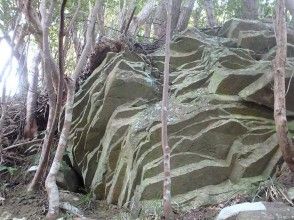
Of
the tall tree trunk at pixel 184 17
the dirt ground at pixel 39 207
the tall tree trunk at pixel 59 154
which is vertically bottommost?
the dirt ground at pixel 39 207

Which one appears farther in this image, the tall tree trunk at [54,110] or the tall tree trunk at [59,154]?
the tall tree trunk at [54,110]

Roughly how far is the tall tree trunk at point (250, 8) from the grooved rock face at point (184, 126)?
1.95 metres

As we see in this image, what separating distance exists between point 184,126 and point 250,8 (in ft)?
15.8

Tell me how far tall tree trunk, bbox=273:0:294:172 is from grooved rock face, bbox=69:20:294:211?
58cm

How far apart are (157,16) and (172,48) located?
3.39m

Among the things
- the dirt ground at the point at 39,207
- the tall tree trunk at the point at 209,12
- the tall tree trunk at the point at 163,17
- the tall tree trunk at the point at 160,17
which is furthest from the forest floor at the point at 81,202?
the tall tree trunk at the point at 209,12

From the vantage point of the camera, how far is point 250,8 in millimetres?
9008

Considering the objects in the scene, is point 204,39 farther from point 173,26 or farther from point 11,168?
point 11,168

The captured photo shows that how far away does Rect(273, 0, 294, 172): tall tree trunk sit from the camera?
4250mm

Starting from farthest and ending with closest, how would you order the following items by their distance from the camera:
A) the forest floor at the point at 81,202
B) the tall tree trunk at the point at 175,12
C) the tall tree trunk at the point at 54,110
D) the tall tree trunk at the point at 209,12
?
the tall tree trunk at the point at 209,12 < the tall tree trunk at the point at 175,12 < the tall tree trunk at the point at 54,110 < the forest floor at the point at 81,202

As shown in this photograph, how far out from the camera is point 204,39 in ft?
23.3

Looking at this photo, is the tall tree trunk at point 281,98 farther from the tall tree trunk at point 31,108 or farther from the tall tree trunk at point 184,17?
the tall tree trunk at point 31,108

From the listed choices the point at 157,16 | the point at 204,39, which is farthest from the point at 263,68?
the point at 157,16

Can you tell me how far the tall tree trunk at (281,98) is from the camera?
13.9 ft
